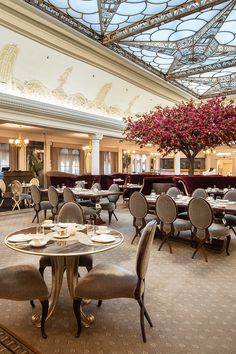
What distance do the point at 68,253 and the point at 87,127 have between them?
28.1 ft

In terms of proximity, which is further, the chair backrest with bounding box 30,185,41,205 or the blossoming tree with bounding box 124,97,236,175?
the chair backrest with bounding box 30,185,41,205

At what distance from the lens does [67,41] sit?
7578 mm

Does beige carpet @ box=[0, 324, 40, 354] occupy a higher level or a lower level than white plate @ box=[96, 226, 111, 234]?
lower

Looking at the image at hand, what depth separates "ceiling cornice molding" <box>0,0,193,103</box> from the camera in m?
6.18

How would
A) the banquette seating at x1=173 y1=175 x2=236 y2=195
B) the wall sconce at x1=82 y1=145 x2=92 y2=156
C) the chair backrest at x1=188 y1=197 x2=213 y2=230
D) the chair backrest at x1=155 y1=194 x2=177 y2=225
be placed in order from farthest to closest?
the wall sconce at x1=82 y1=145 x2=92 y2=156
the banquette seating at x1=173 y1=175 x2=236 y2=195
the chair backrest at x1=155 y1=194 x2=177 y2=225
the chair backrest at x1=188 y1=197 x2=213 y2=230

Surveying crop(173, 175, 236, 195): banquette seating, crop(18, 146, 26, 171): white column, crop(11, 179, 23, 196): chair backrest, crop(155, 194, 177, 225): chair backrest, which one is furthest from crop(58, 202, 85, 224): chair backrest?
crop(18, 146, 26, 171): white column

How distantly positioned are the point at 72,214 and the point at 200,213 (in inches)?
75.4

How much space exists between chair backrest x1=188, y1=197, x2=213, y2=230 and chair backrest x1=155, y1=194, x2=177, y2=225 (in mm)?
299

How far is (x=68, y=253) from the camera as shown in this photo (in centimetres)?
229

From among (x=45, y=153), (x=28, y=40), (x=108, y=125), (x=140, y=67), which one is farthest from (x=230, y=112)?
(x=45, y=153)

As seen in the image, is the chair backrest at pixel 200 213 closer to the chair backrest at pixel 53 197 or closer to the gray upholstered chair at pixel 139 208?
the gray upholstered chair at pixel 139 208

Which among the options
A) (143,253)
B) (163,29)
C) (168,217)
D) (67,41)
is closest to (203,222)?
(168,217)

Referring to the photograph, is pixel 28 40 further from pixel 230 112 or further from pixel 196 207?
pixel 196 207

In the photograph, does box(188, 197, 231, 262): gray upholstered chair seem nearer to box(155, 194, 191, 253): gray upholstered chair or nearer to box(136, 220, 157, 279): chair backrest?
box(155, 194, 191, 253): gray upholstered chair
